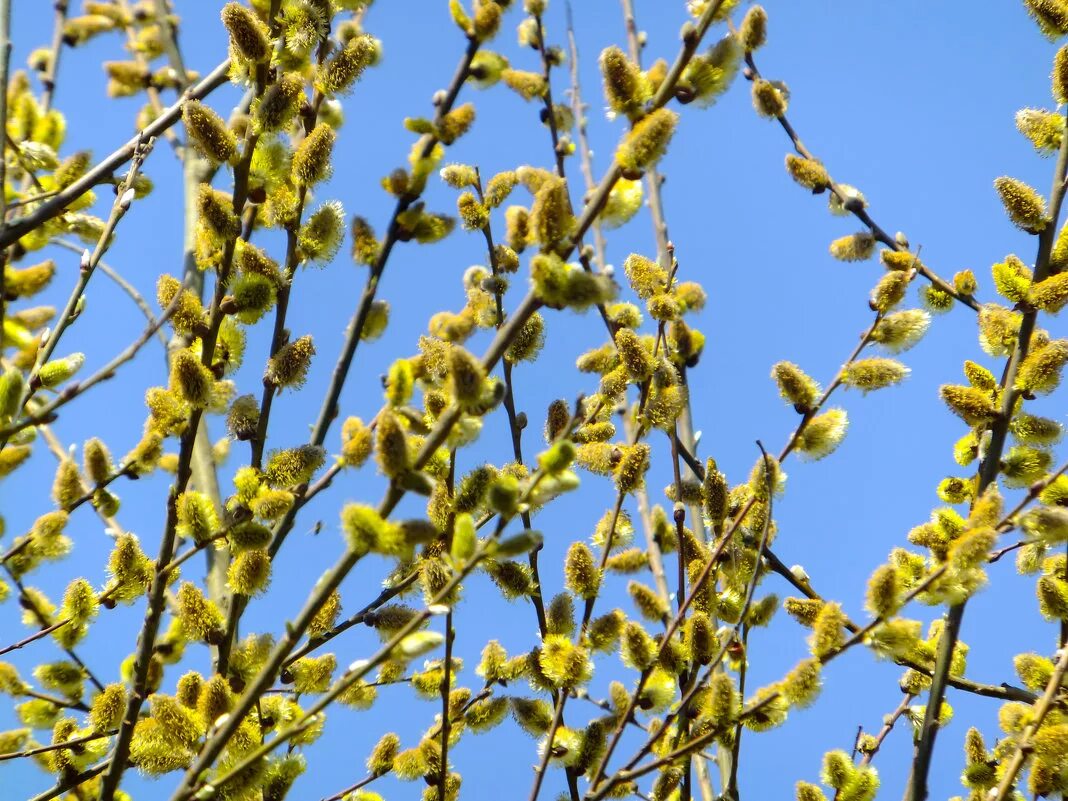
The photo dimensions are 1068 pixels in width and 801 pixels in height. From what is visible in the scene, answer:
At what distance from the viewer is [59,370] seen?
2168 mm

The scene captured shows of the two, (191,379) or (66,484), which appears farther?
(66,484)

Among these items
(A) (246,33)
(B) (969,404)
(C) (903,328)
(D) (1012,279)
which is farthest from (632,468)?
(A) (246,33)

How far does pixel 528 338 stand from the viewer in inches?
81.8

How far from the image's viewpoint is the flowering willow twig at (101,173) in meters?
1.89

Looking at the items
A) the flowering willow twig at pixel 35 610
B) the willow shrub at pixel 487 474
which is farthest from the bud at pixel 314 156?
the flowering willow twig at pixel 35 610

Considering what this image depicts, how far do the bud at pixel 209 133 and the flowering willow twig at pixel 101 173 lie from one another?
19 centimetres

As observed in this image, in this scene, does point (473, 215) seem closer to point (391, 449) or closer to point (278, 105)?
point (278, 105)

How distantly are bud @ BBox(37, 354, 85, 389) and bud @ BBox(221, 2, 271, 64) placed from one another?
2.82 feet

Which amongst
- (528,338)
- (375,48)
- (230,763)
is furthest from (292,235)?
(230,763)

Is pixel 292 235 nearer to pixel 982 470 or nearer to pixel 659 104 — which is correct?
pixel 659 104

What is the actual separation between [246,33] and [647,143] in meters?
0.79

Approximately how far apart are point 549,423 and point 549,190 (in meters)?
0.82

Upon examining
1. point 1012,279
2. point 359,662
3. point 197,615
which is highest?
point 1012,279

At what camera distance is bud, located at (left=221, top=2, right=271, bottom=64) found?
169 centimetres
